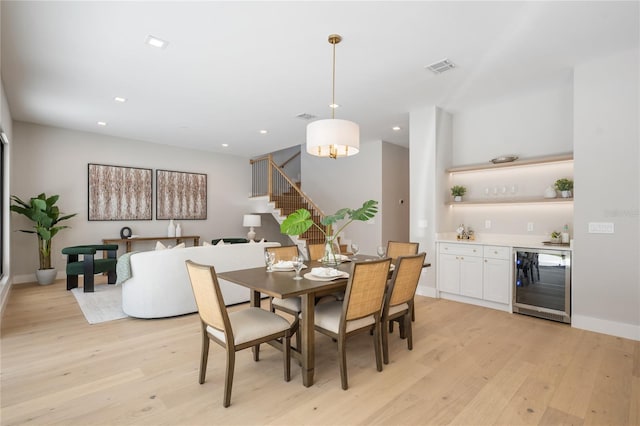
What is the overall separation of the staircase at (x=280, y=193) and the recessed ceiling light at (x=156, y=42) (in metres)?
4.79

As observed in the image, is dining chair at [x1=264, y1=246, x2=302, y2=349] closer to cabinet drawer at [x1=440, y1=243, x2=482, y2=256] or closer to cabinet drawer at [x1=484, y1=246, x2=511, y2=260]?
cabinet drawer at [x1=440, y1=243, x2=482, y2=256]

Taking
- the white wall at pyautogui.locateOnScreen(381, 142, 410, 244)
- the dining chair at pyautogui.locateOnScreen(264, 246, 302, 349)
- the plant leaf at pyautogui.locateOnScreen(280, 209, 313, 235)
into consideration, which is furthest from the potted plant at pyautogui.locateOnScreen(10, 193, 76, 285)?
the white wall at pyautogui.locateOnScreen(381, 142, 410, 244)

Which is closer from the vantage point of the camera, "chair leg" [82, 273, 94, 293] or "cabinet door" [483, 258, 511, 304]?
"cabinet door" [483, 258, 511, 304]

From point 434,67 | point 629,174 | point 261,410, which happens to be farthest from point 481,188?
point 261,410

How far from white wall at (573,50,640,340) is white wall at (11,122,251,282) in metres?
7.49

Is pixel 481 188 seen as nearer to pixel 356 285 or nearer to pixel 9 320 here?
pixel 356 285

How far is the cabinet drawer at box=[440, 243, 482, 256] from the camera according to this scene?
4.41 metres

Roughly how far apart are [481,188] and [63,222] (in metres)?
7.57

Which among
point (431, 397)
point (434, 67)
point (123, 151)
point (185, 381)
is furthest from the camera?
point (123, 151)

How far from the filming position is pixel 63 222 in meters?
6.34

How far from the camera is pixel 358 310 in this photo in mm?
2408

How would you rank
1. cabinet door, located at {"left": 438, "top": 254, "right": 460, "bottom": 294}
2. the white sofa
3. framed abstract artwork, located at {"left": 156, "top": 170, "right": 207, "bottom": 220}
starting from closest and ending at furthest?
the white sofa → cabinet door, located at {"left": 438, "top": 254, "right": 460, "bottom": 294} → framed abstract artwork, located at {"left": 156, "top": 170, "right": 207, "bottom": 220}

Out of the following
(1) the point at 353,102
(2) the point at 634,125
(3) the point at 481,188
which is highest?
(1) the point at 353,102

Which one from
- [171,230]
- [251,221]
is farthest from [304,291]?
[251,221]
